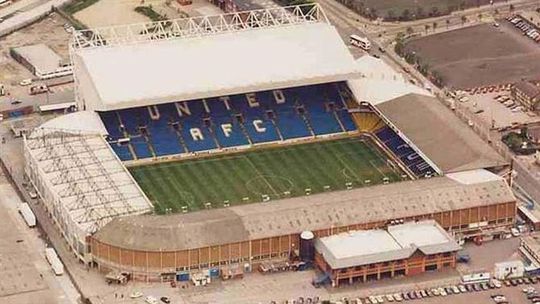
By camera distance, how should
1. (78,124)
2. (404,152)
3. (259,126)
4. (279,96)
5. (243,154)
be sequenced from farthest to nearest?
(279,96)
(259,126)
(243,154)
(78,124)
(404,152)

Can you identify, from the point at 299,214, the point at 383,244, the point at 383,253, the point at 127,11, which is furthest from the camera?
the point at 127,11

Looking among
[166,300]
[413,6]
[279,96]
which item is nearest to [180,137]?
[279,96]

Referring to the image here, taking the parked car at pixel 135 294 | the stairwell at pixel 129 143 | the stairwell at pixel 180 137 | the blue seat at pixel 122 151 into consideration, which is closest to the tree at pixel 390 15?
the stairwell at pixel 180 137

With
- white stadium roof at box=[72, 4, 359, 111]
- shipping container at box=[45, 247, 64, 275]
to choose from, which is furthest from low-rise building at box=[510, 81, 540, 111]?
shipping container at box=[45, 247, 64, 275]

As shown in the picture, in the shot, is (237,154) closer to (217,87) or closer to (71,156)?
(217,87)

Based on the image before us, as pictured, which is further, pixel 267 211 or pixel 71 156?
pixel 71 156

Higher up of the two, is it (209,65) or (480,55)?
(209,65)

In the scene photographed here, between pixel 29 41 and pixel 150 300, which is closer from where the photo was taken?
pixel 150 300

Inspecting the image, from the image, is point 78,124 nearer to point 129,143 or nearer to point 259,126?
point 129,143

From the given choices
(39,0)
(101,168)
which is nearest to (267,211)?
(101,168)
